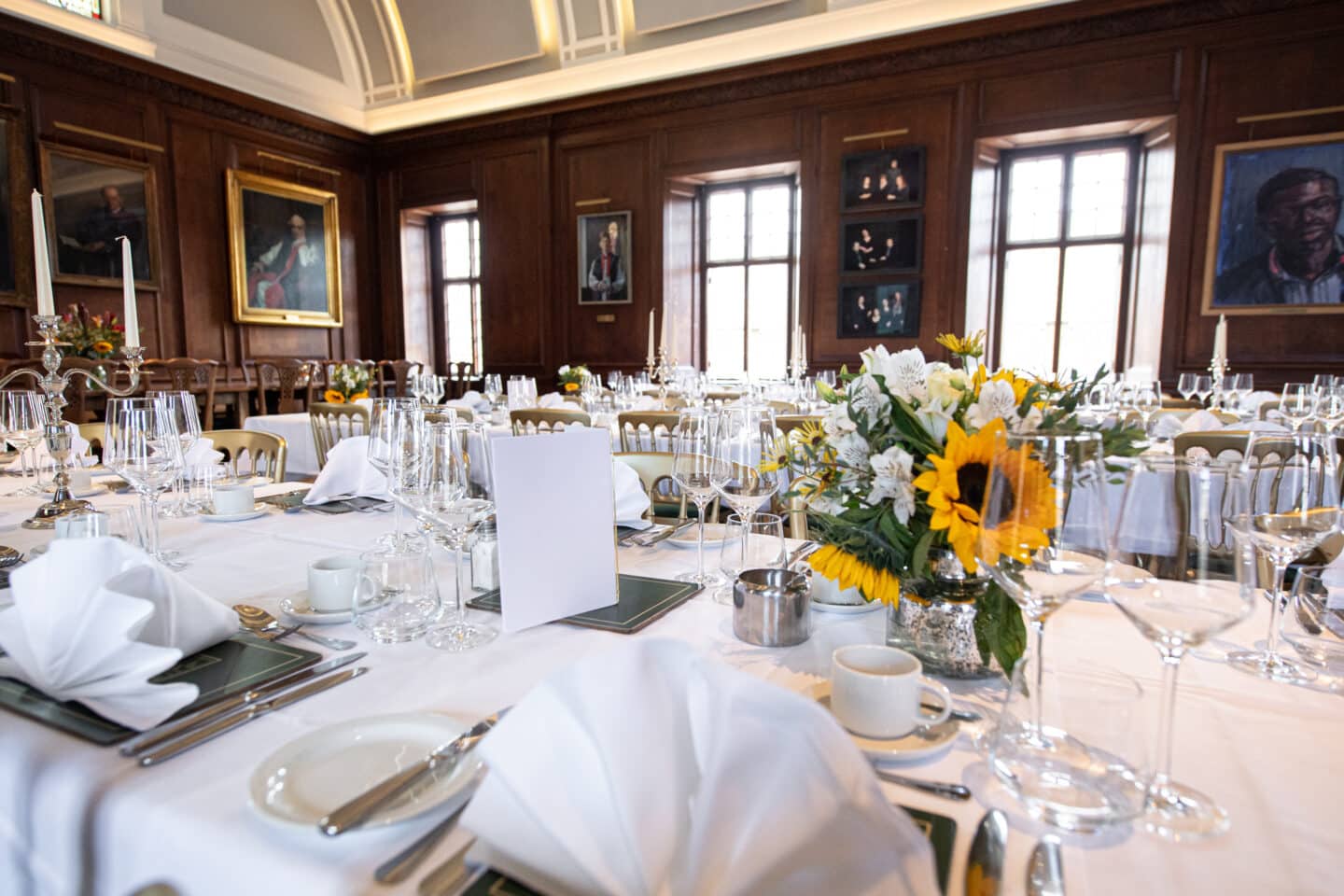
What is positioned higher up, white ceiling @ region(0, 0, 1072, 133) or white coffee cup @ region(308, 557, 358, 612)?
white ceiling @ region(0, 0, 1072, 133)

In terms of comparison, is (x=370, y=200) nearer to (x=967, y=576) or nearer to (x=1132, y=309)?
(x=1132, y=309)

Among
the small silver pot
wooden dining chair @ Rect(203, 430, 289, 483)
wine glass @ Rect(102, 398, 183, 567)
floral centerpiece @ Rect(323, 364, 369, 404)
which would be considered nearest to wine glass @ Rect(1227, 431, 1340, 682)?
the small silver pot

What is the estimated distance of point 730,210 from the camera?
27.0 ft

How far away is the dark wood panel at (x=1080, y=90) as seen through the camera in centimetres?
592

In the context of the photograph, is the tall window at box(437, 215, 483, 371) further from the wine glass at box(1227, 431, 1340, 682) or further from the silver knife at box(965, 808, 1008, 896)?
the silver knife at box(965, 808, 1008, 896)

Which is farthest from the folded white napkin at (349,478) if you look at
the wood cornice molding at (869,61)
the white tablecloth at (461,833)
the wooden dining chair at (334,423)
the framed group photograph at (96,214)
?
the wood cornice molding at (869,61)

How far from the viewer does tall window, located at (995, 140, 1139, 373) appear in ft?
22.1

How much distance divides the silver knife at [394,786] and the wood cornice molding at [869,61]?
7361mm

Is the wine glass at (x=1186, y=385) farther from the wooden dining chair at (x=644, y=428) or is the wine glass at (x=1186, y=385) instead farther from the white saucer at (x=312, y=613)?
the white saucer at (x=312, y=613)

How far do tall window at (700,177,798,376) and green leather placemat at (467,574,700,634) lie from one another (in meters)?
6.82

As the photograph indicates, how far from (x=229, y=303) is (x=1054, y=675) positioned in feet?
29.6

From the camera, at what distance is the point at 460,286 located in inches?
388

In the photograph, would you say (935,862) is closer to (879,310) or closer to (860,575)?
(860,575)

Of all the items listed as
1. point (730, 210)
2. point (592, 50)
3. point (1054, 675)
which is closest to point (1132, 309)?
point (730, 210)
